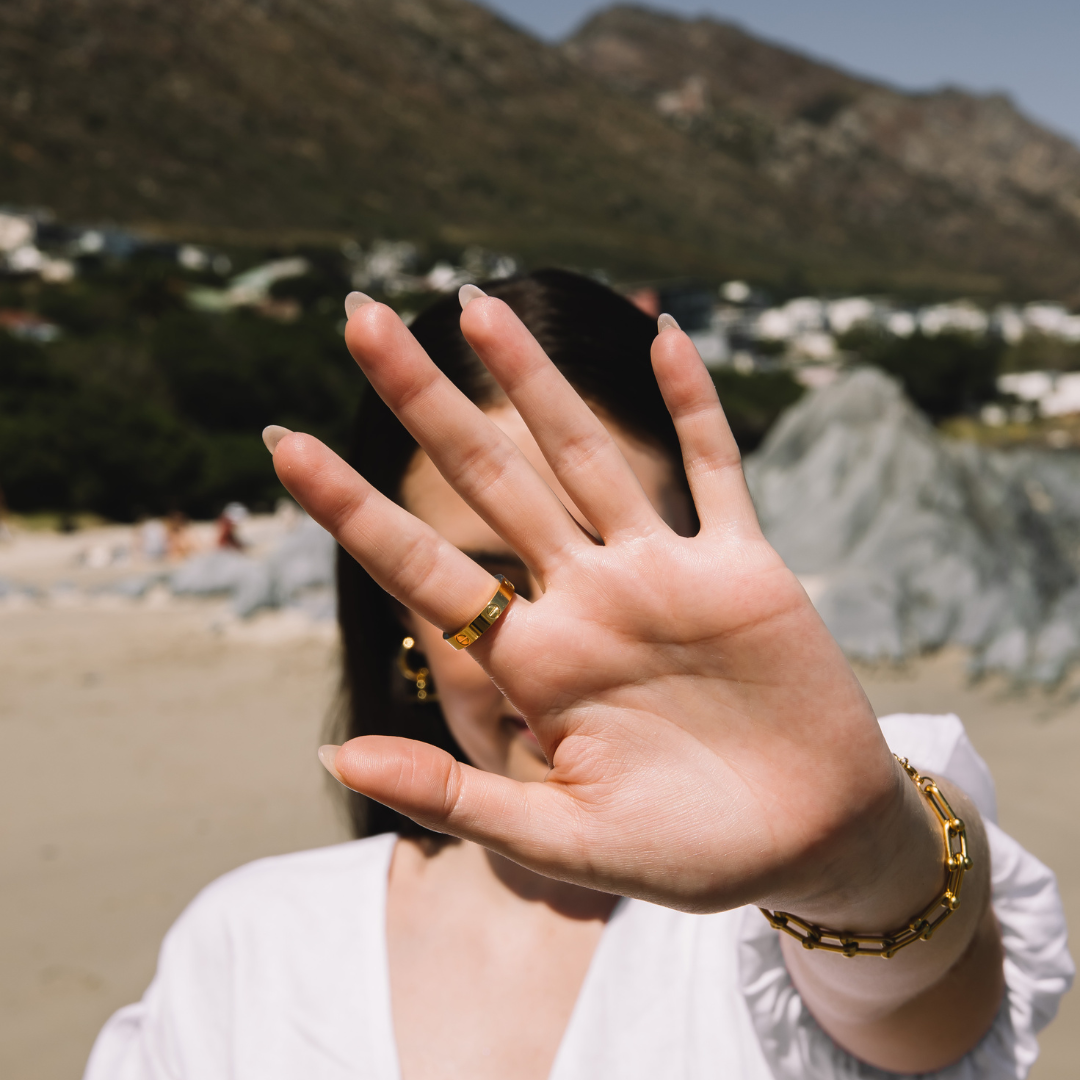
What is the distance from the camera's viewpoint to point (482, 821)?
76 centimetres

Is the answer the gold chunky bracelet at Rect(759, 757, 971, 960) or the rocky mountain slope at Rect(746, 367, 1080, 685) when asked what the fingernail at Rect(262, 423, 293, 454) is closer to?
the gold chunky bracelet at Rect(759, 757, 971, 960)

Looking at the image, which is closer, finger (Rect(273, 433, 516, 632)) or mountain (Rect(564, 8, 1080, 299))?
finger (Rect(273, 433, 516, 632))

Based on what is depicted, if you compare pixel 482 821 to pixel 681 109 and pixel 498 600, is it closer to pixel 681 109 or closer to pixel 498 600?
pixel 498 600

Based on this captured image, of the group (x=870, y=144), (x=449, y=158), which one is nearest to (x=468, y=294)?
(x=449, y=158)

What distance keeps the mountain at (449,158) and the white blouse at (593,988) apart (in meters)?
58.9

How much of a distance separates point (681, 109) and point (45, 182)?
295 ft

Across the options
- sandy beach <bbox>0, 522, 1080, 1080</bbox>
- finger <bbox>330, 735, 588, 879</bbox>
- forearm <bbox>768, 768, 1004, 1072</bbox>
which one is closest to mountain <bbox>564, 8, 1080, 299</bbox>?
sandy beach <bbox>0, 522, 1080, 1080</bbox>

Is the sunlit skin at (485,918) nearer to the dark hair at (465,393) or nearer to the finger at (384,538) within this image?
the dark hair at (465,393)

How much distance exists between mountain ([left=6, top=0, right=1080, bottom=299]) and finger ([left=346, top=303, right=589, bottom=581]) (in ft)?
194

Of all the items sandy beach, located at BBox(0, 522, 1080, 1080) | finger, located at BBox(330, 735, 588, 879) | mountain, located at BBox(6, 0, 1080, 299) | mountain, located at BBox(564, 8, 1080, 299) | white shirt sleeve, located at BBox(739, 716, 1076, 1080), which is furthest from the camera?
mountain, located at BBox(564, 8, 1080, 299)

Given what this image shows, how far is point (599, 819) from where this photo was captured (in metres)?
0.80

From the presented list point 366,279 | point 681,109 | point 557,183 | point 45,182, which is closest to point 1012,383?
point 366,279

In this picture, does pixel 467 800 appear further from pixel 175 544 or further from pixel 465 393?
pixel 175 544

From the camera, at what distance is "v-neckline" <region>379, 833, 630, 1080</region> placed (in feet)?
3.63
